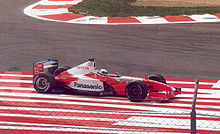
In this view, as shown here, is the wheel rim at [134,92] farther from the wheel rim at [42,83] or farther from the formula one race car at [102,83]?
the wheel rim at [42,83]

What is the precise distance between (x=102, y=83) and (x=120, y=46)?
5254mm

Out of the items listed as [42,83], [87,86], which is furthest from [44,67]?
[87,86]

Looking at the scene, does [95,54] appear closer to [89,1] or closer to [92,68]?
[92,68]

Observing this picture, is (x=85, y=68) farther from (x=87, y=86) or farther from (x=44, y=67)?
(x=44, y=67)

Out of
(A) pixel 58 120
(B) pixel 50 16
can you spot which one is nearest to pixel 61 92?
(A) pixel 58 120

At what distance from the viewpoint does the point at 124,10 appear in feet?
72.2

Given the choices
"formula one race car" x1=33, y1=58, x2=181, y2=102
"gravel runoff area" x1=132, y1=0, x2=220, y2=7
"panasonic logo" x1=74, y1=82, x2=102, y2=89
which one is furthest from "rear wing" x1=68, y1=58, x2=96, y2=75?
"gravel runoff area" x1=132, y1=0, x2=220, y2=7

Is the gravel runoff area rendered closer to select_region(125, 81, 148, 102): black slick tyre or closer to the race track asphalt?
the race track asphalt

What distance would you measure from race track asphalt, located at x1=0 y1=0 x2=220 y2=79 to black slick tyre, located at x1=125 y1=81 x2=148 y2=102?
281 centimetres

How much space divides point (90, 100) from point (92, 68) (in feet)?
3.04

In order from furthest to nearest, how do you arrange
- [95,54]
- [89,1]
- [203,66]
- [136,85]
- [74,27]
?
[89,1]
[74,27]
[95,54]
[203,66]
[136,85]

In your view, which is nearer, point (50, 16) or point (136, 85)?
point (136, 85)

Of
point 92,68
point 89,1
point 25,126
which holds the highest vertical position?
point 89,1

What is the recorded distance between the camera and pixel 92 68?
1235 centimetres
